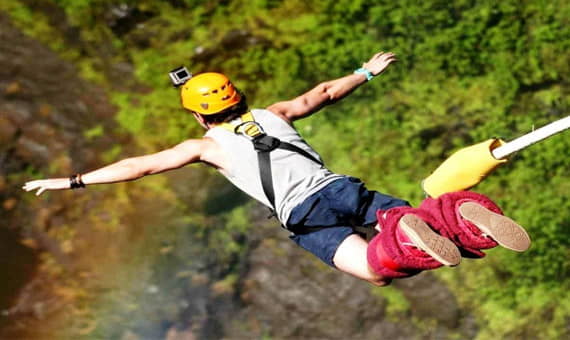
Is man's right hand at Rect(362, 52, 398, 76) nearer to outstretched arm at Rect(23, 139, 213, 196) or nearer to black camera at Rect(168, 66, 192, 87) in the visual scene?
black camera at Rect(168, 66, 192, 87)

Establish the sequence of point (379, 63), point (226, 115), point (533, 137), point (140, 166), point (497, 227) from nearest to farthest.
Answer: point (533, 137) → point (497, 227) → point (140, 166) → point (226, 115) → point (379, 63)

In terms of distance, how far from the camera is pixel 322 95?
20.6 ft

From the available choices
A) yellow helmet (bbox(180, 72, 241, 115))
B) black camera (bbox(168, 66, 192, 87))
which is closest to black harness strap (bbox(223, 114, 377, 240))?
yellow helmet (bbox(180, 72, 241, 115))

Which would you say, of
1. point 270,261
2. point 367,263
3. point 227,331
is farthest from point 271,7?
point 367,263

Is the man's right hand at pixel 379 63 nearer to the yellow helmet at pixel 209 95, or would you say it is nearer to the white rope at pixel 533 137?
the yellow helmet at pixel 209 95

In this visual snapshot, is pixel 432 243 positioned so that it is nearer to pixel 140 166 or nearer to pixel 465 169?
pixel 465 169

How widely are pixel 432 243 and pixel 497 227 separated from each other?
383 mm

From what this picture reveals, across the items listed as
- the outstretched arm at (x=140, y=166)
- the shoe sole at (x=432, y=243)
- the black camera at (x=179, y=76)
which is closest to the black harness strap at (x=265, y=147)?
the outstretched arm at (x=140, y=166)

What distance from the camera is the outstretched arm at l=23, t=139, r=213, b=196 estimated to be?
5.50 meters

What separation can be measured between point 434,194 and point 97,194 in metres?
6.35

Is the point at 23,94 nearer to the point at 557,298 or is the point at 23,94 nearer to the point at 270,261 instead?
the point at 270,261

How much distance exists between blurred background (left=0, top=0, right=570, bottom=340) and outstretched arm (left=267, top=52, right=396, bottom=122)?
355cm

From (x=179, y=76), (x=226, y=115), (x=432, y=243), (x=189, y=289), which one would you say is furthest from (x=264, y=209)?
(x=432, y=243)

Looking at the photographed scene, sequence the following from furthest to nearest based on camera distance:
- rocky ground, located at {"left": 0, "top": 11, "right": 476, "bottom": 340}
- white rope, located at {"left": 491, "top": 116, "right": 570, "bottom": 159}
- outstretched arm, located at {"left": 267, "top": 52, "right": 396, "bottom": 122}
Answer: rocky ground, located at {"left": 0, "top": 11, "right": 476, "bottom": 340}, outstretched arm, located at {"left": 267, "top": 52, "right": 396, "bottom": 122}, white rope, located at {"left": 491, "top": 116, "right": 570, "bottom": 159}
